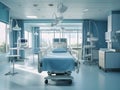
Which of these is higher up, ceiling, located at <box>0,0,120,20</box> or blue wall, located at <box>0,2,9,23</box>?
ceiling, located at <box>0,0,120,20</box>

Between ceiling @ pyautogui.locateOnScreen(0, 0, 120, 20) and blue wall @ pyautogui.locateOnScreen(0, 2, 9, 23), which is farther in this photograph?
blue wall @ pyautogui.locateOnScreen(0, 2, 9, 23)

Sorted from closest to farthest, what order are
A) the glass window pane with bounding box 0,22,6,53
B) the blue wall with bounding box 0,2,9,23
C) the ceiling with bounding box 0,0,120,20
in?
1. the ceiling with bounding box 0,0,120,20
2. the blue wall with bounding box 0,2,9,23
3. the glass window pane with bounding box 0,22,6,53

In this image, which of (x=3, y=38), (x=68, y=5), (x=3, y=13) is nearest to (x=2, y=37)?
(x=3, y=38)

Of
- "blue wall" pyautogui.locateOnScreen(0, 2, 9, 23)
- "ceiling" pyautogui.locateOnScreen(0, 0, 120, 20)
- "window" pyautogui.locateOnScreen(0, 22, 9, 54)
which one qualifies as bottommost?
"window" pyautogui.locateOnScreen(0, 22, 9, 54)

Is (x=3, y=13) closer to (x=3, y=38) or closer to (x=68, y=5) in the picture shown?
(x=3, y=38)

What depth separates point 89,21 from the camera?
12008 mm

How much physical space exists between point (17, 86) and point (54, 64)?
1.14m

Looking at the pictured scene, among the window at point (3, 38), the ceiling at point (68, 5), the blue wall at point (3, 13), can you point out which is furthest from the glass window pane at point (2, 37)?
the blue wall at point (3, 13)

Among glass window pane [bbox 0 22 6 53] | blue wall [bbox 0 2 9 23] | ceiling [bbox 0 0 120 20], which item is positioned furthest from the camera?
glass window pane [bbox 0 22 6 53]

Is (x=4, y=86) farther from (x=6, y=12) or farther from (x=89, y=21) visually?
(x=89, y=21)

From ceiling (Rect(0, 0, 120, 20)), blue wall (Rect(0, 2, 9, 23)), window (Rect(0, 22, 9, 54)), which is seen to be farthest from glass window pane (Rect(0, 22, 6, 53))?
blue wall (Rect(0, 2, 9, 23))

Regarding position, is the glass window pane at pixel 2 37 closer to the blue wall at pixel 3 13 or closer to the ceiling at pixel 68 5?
the ceiling at pixel 68 5

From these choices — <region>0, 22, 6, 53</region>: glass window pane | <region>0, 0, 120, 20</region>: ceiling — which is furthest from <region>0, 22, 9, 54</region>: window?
<region>0, 0, 120, 20</region>: ceiling

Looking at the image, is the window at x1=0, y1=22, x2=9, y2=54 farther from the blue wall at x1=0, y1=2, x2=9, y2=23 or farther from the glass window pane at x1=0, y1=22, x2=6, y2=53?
the blue wall at x1=0, y1=2, x2=9, y2=23
